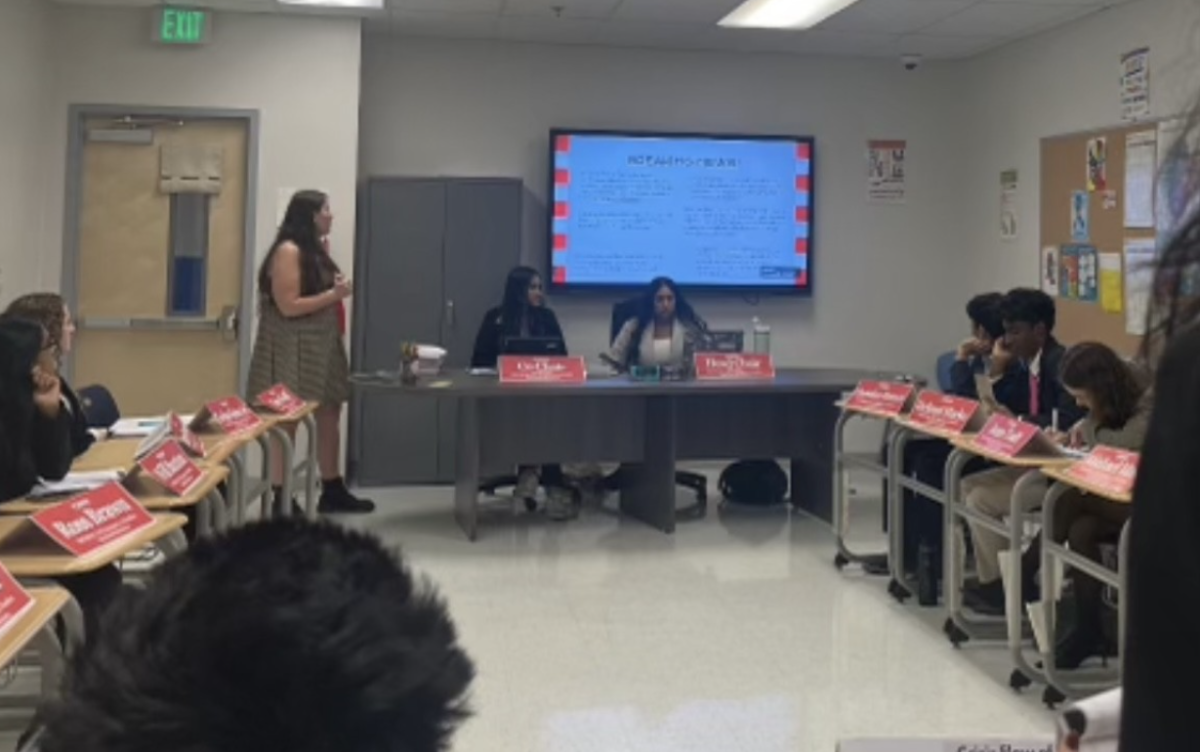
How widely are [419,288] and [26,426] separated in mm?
3755

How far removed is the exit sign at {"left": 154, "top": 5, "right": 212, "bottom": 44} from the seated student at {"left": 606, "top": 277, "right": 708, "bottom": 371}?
283 centimetres

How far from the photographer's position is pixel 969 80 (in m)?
6.84

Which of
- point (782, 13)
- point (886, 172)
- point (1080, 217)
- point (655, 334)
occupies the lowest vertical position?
point (655, 334)

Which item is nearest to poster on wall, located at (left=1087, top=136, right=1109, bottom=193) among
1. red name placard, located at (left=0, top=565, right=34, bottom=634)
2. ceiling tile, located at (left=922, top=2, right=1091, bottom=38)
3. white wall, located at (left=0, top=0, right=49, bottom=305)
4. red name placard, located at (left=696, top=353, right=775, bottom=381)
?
ceiling tile, located at (left=922, top=2, right=1091, bottom=38)

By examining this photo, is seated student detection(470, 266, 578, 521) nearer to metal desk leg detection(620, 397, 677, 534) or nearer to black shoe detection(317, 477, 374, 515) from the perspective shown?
metal desk leg detection(620, 397, 677, 534)

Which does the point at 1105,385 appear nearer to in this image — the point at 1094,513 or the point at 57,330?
the point at 1094,513

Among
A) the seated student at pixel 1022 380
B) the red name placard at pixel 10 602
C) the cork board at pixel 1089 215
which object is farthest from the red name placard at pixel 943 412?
the red name placard at pixel 10 602

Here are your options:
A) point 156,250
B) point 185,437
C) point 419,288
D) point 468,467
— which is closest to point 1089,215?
point 468,467

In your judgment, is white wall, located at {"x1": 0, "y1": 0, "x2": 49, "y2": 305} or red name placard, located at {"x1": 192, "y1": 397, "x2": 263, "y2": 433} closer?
red name placard, located at {"x1": 192, "y1": 397, "x2": 263, "y2": 433}

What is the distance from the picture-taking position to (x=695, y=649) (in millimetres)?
3463

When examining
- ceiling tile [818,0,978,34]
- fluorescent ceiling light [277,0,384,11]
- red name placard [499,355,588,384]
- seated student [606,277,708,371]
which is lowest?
red name placard [499,355,588,384]

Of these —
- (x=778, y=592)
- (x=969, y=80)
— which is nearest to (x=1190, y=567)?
(x=778, y=592)

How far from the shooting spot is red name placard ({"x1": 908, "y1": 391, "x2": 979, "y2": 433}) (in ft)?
12.0

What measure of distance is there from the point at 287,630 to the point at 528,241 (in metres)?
6.16
